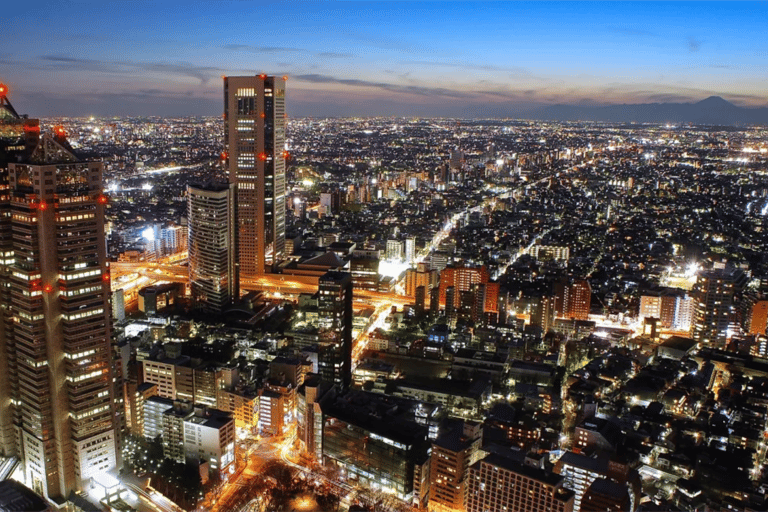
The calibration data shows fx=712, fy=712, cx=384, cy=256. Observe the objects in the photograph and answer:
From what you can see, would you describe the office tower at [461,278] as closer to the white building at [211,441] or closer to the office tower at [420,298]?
the office tower at [420,298]

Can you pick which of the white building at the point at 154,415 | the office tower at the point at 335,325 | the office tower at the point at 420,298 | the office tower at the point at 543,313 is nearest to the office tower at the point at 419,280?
the office tower at the point at 420,298

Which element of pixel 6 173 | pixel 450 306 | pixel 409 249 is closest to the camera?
pixel 6 173

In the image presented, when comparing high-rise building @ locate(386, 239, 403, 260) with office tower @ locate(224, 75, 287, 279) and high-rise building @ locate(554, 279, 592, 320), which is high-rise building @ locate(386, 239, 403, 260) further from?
high-rise building @ locate(554, 279, 592, 320)

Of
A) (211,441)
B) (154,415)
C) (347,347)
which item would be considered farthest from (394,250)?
(211,441)

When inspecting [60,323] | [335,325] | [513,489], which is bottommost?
[513,489]

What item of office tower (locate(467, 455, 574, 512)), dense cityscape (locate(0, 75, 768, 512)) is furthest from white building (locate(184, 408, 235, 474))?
office tower (locate(467, 455, 574, 512))

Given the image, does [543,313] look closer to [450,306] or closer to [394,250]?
[450,306]

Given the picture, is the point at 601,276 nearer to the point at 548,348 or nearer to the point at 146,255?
the point at 548,348

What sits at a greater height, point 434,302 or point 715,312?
point 715,312
